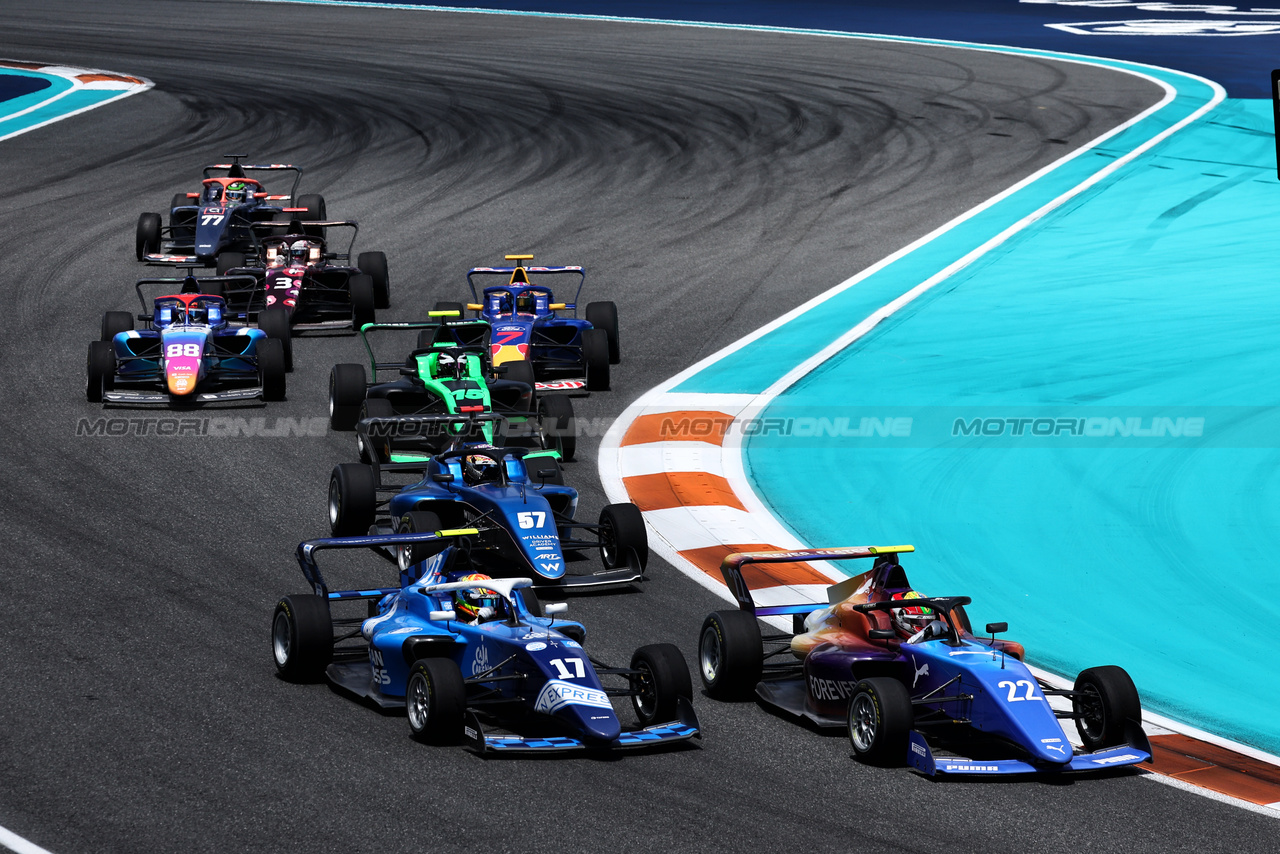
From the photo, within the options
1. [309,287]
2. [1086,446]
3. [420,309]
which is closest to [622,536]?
[1086,446]

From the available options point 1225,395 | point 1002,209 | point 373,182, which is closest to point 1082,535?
point 1225,395

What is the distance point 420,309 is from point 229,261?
2692 mm

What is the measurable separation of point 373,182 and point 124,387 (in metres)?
11.9

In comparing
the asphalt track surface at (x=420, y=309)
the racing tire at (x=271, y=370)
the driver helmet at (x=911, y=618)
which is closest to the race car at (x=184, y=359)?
the racing tire at (x=271, y=370)

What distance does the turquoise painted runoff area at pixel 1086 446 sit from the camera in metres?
11.7

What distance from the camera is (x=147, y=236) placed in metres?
23.8

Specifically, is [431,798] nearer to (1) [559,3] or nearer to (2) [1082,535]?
(2) [1082,535]

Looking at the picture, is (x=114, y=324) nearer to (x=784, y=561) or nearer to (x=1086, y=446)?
(x=784, y=561)

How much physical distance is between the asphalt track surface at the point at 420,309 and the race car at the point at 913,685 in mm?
164

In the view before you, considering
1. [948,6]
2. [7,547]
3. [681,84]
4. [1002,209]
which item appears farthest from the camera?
[948,6]

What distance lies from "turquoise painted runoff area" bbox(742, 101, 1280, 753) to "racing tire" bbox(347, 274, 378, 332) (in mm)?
4581

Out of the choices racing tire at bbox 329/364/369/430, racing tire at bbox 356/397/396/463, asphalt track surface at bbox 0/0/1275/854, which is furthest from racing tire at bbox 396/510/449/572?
racing tire at bbox 329/364/369/430

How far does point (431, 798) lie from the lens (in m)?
8.41

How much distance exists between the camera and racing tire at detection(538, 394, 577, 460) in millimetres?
15078
